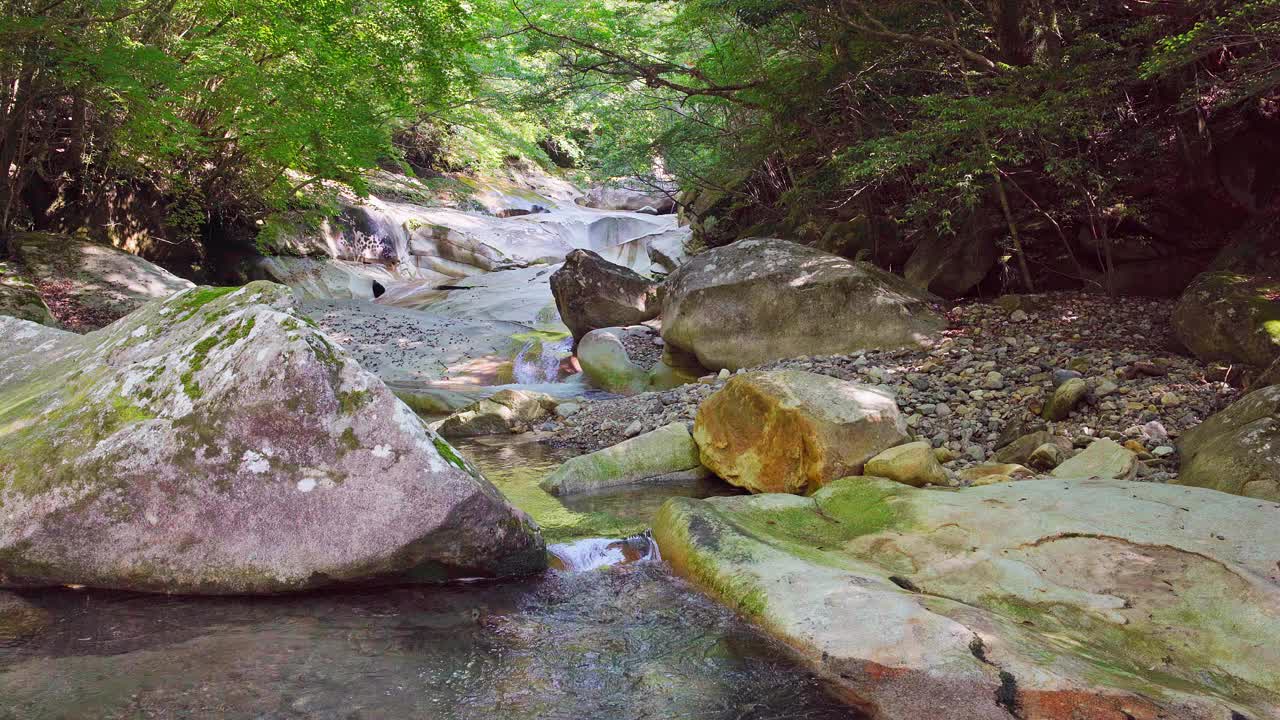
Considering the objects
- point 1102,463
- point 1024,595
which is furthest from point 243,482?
point 1102,463

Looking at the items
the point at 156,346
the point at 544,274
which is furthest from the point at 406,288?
the point at 156,346

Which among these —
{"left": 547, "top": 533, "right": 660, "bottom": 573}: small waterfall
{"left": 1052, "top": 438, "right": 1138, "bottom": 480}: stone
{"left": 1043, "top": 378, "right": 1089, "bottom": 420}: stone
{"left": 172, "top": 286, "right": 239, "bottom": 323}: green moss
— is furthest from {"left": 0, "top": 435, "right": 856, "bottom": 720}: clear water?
{"left": 1043, "top": 378, "right": 1089, "bottom": 420}: stone

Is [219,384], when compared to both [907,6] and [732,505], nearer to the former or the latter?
[732,505]

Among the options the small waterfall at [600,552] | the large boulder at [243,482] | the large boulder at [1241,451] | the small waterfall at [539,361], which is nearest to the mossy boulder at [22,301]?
the small waterfall at [539,361]

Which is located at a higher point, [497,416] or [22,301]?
[22,301]

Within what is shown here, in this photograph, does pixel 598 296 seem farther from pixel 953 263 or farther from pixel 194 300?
pixel 194 300

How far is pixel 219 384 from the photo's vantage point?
141 inches

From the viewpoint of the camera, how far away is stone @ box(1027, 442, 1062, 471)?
541 cm

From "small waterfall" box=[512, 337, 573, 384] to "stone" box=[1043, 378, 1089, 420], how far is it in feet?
28.1

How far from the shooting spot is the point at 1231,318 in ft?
20.5

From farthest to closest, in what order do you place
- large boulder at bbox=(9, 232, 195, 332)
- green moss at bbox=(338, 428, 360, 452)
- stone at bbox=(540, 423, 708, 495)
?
large boulder at bbox=(9, 232, 195, 332) → stone at bbox=(540, 423, 708, 495) → green moss at bbox=(338, 428, 360, 452)

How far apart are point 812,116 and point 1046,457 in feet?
19.6

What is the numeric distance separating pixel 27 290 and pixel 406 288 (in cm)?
1046

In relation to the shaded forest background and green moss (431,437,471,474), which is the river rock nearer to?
the shaded forest background
